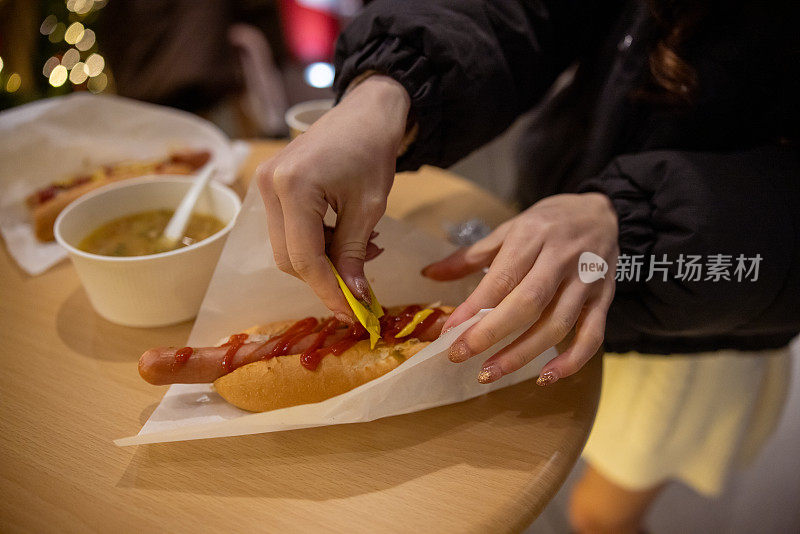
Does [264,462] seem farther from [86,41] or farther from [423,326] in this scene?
[86,41]

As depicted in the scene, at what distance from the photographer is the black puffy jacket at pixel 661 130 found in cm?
103

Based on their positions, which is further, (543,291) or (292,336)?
(292,336)

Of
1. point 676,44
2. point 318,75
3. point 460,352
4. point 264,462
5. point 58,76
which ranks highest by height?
point 676,44

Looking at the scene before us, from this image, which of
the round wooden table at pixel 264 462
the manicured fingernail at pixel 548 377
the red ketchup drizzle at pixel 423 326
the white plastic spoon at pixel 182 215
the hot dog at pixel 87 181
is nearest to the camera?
the round wooden table at pixel 264 462

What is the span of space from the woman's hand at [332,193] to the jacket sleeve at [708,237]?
517 mm

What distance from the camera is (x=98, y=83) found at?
266 cm

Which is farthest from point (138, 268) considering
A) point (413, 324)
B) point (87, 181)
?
point (87, 181)

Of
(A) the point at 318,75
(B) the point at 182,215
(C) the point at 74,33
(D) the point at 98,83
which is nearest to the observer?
(B) the point at 182,215

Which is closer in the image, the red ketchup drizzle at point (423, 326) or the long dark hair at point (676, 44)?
the red ketchup drizzle at point (423, 326)

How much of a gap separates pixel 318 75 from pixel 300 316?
2991 millimetres

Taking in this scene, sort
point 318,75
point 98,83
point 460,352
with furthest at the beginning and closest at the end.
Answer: point 318,75 → point 98,83 → point 460,352

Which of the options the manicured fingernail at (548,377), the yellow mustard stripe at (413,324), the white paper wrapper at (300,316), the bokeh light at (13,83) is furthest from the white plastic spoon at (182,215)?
the bokeh light at (13,83)

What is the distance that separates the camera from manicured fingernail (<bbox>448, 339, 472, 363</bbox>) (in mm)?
856

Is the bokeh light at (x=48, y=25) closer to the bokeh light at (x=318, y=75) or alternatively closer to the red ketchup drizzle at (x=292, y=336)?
the bokeh light at (x=318, y=75)
